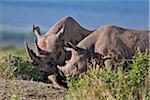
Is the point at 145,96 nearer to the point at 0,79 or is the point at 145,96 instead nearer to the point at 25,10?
the point at 0,79

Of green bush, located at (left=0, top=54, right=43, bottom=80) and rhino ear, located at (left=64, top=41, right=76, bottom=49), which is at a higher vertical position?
rhino ear, located at (left=64, top=41, right=76, bottom=49)

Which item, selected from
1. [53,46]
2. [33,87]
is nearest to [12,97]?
[33,87]

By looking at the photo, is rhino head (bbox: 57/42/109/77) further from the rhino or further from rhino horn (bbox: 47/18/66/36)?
rhino horn (bbox: 47/18/66/36)

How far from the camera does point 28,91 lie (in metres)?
16.0

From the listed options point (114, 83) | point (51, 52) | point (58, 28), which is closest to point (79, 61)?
point (51, 52)

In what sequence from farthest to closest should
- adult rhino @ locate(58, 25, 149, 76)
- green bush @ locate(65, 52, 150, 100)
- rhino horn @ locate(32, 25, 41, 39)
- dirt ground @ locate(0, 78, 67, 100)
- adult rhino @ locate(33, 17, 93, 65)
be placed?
1. rhino horn @ locate(32, 25, 41, 39)
2. adult rhino @ locate(33, 17, 93, 65)
3. adult rhino @ locate(58, 25, 149, 76)
4. dirt ground @ locate(0, 78, 67, 100)
5. green bush @ locate(65, 52, 150, 100)

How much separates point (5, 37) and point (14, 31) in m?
15.9

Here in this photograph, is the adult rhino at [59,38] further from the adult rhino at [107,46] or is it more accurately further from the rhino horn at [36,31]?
the adult rhino at [107,46]

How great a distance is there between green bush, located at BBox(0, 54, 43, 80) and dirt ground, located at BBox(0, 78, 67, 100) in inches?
16.6

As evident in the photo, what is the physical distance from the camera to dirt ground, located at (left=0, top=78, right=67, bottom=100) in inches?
610

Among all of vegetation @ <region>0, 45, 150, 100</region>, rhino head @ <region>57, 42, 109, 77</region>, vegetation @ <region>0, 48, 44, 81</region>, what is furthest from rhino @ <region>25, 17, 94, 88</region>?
vegetation @ <region>0, 45, 150, 100</region>

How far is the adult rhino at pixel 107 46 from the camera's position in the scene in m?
17.0

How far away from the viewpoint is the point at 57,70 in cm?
1725

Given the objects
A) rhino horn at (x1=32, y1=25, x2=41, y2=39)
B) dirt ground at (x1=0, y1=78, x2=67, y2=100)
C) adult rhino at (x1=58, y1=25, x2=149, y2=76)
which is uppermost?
rhino horn at (x1=32, y1=25, x2=41, y2=39)
